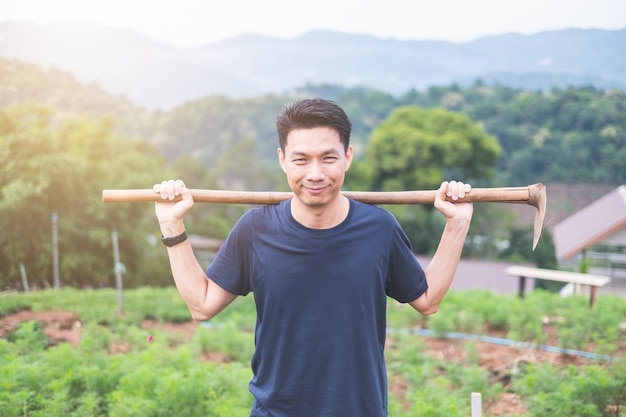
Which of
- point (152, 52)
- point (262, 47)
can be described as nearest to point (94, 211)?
point (152, 52)

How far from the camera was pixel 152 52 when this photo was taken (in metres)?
27.1

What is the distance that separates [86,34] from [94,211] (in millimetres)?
11643

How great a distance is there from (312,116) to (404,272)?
Answer: 56 centimetres

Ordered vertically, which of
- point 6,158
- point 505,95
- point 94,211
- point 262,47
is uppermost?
point 262,47

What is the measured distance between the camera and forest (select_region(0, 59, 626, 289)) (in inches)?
317

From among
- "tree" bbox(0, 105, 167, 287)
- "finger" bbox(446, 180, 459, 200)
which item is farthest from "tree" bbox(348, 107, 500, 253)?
"finger" bbox(446, 180, 459, 200)

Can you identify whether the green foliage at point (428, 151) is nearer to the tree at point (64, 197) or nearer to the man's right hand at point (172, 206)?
the tree at point (64, 197)

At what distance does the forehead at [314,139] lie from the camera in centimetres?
194

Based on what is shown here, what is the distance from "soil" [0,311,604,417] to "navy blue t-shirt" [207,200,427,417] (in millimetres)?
2486

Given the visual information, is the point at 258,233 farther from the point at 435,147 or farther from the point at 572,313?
the point at 435,147

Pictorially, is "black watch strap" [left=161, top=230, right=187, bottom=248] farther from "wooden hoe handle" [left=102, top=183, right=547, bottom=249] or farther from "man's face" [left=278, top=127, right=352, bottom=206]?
"man's face" [left=278, top=127, right=352, bottom=206]

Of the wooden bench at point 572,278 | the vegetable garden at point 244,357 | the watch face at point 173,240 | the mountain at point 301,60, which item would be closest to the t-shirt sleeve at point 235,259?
the watch face at point 173,240

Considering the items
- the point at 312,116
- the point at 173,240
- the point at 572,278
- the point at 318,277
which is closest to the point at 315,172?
the point at 312,116

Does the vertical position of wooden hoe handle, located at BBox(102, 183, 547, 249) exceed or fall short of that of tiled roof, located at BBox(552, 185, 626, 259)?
it exceeds it
